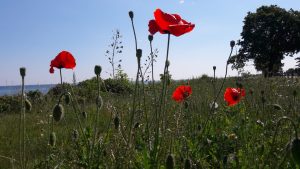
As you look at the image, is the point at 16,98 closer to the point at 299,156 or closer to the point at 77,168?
the point at 77,168

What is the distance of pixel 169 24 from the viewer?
85.0 inches

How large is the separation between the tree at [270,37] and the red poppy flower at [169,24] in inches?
1253

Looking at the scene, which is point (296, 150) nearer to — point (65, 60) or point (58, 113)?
point (58, 113)

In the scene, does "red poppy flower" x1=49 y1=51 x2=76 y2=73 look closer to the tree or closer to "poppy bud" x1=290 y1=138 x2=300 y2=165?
"poppy bud" x1=290 y1=138 x2=300 y2=165

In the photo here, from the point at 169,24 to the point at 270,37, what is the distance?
33743 mm

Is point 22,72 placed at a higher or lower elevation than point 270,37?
lower

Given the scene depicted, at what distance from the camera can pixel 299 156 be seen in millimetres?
1434

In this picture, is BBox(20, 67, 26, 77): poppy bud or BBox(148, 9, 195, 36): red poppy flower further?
BBox(148, 9, 195, 36): red poppy flower

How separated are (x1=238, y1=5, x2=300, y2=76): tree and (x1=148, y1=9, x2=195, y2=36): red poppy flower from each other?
31.8 metres

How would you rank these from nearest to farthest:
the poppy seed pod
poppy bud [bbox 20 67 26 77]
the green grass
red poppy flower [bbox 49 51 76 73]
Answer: poppy bud [bbox 20 67 26 77], the poppy seed pod, the green grass, red poppy flower [bbox 49 51 76 73]

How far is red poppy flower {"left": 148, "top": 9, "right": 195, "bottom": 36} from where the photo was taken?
212cm

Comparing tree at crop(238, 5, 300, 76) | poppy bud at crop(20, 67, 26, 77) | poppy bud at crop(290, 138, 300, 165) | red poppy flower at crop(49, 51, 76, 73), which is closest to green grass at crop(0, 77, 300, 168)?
poppy bud at crop(290, 138, 300, 165)

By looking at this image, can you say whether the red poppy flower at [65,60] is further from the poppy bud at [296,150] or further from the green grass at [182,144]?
the poppy bud at [296,150]

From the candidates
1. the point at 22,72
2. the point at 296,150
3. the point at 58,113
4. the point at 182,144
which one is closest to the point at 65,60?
the point at 58,113
